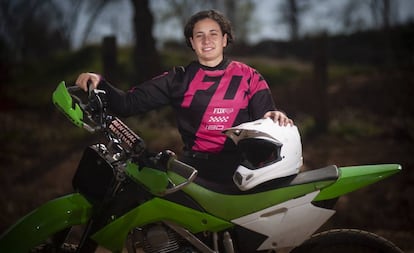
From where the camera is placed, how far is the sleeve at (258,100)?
2.45 metres

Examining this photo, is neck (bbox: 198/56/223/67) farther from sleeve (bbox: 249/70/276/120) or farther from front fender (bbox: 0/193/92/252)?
front fender (bbox: 0/193/92/252)

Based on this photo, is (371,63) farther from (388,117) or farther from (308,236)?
(308,236)

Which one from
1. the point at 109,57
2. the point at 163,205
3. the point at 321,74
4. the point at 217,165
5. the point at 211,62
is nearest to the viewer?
the point at 163,205

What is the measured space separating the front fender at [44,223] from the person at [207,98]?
1.82 ft

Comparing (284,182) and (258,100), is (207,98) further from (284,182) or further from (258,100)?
(284,182)

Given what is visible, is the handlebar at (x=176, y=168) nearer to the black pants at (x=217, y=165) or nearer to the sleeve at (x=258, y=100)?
the black pants at (x=217, y=165)

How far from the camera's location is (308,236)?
7.20 feet

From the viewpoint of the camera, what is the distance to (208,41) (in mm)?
2480

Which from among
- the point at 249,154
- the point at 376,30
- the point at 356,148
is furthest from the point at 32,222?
the point at 376,30

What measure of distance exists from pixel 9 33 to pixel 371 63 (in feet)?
64.9

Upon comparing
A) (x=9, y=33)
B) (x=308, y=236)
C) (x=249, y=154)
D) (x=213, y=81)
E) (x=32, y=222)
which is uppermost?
(x=9, y=33)

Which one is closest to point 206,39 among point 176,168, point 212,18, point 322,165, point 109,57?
point 212,18

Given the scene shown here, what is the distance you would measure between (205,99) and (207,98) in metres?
0.01

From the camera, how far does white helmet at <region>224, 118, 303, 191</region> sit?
2.01 meters
